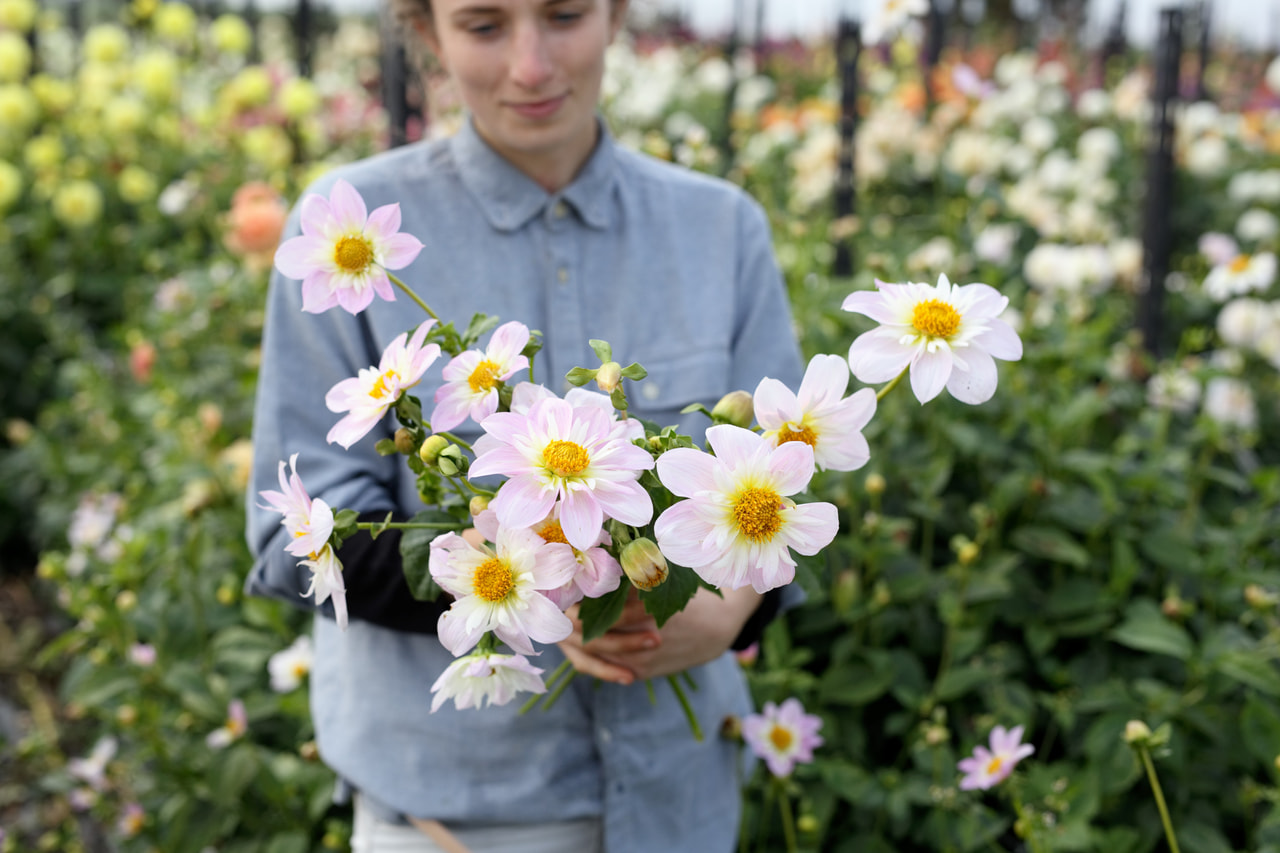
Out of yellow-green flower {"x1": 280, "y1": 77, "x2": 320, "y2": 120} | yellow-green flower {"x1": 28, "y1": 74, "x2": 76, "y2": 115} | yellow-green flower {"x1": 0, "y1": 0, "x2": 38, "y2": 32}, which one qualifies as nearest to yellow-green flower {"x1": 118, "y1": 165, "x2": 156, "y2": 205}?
yellow-green flower {"x1": 280, "y1": 77, "x2": 320, "y2": 120}

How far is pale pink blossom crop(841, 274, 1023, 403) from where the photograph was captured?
66 centimetres

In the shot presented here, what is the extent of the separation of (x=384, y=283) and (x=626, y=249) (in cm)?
48

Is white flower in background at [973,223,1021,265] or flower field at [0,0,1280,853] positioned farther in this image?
white flower in background at [973,223,1021,265]

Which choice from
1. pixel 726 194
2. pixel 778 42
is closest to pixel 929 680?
pixel 726 194

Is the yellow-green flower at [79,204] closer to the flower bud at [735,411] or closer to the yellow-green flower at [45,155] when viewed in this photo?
the yellow-green flower at [45,155]

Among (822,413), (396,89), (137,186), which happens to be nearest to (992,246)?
(396,89)

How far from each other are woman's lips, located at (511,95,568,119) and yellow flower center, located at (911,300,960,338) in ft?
1.61

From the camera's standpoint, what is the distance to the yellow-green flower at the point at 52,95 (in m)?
4.08

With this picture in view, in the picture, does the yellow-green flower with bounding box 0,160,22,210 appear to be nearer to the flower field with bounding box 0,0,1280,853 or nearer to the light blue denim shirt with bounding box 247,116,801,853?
the flower field with bounding box 0,0,1280,853

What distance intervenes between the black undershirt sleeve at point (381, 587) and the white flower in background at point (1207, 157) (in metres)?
3.38

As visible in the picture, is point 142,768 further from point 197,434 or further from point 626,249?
point 626,249

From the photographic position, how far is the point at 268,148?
3500 mm

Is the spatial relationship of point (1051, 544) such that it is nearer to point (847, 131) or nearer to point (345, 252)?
point (345, 252)

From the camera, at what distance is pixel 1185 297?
8.41 feet
